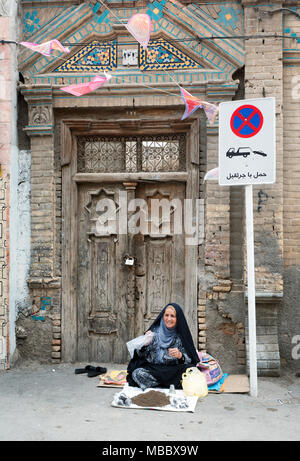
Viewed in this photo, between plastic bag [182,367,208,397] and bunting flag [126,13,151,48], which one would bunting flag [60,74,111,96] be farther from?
plastic bag [182,367,208,397]

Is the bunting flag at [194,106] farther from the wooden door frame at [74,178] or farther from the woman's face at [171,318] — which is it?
the woman's face at [171,318]

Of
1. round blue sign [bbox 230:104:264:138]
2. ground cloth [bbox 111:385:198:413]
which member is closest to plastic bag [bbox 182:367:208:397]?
ground cloth [bbox 111:385:198:413]

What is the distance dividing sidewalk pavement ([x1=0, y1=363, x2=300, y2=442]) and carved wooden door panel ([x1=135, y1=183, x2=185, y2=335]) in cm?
118

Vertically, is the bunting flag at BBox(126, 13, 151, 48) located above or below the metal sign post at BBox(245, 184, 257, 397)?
above

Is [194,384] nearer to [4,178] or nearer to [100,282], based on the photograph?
[100,282]

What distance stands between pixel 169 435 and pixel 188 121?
12.1 feet

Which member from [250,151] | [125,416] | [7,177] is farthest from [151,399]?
[7,177]

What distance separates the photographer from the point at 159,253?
627 centimetres

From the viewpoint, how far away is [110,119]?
619 cm

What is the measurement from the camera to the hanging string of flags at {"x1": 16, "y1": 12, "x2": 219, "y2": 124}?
5340mm

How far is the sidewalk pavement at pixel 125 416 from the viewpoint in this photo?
155 inches

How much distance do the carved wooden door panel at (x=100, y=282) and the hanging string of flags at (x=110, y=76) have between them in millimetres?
1294

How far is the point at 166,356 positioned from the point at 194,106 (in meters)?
2.81

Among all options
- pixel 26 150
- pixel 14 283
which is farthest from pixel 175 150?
pixel 14 283
